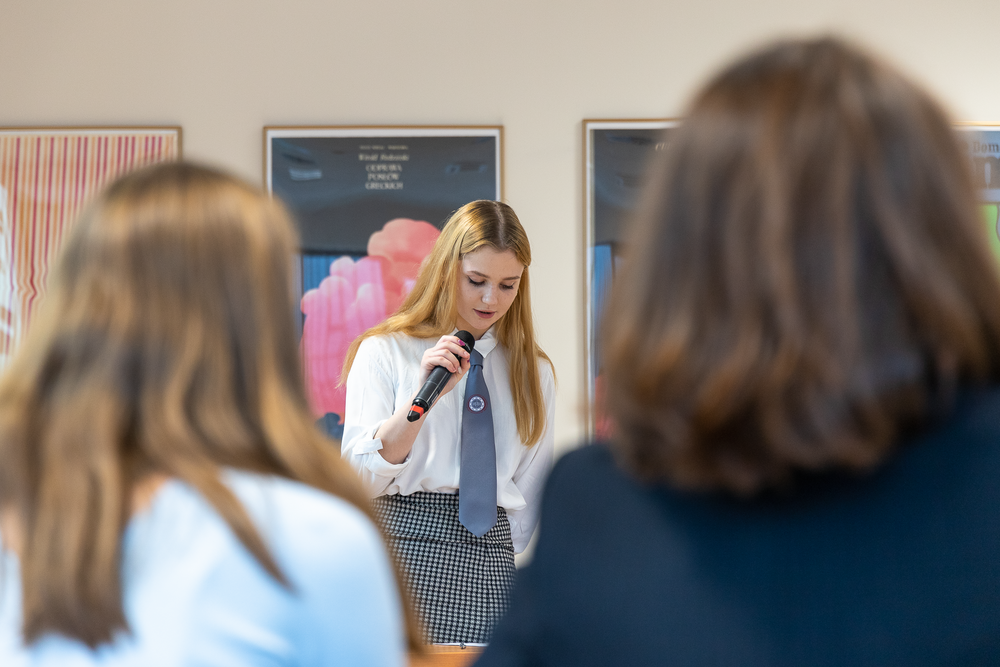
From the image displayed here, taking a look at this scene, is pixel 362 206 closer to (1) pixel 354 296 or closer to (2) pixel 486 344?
(1) pixel 354 296

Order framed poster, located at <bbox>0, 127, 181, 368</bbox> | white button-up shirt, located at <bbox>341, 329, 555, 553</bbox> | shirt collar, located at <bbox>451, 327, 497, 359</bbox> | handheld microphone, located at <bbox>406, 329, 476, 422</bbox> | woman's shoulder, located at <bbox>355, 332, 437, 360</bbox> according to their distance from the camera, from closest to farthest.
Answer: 1. handheld microphone, located at <bbox>406, 329, 476, 422</bbox>
2. white button-up shirt, located at <bbox>341, 329, 555, 553</bbox>
3. woman's shoulder, located at <bbox>355, 332, 437, 360</bbox>
4. shirt collar, located at <bbox>451, 327, 497, 359</bbox>
5. framed poster, located at <bbox>0, 127, 181, 368</bbox>

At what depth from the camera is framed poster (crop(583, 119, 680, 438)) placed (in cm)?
325

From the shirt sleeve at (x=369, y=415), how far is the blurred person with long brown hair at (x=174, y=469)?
1.41m

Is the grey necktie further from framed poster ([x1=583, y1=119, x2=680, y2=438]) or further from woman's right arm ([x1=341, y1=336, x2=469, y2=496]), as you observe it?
framed poster ([x1=583, y1=119, x2=680, y2=438])

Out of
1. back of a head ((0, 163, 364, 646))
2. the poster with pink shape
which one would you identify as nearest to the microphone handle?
the poster with pink shape

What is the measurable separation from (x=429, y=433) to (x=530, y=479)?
1.20ft

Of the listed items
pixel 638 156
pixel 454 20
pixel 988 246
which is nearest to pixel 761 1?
pixel 638 156

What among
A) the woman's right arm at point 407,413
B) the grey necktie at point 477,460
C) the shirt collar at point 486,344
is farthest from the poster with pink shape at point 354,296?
the woman's right arm at point 407,413

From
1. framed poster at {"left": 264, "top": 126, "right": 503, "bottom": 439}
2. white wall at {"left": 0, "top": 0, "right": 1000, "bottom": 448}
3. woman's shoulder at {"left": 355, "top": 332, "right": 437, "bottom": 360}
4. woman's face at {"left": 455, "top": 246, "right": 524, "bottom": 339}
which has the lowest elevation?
woman's shoulder at {"left": 355, "top": 332, "right": 437, "bottom": 360}

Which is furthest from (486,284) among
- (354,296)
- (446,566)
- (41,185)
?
(41,185)

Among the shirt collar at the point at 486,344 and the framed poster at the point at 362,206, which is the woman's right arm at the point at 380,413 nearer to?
the shirt collar at the point at 486,344

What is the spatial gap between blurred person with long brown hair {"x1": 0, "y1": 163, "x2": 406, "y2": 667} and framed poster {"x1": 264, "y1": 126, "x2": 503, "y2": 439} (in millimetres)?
2418

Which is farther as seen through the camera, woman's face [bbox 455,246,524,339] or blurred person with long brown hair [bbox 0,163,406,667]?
woman's face [bbox 455,246,524,339]

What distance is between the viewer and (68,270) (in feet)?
2.56
